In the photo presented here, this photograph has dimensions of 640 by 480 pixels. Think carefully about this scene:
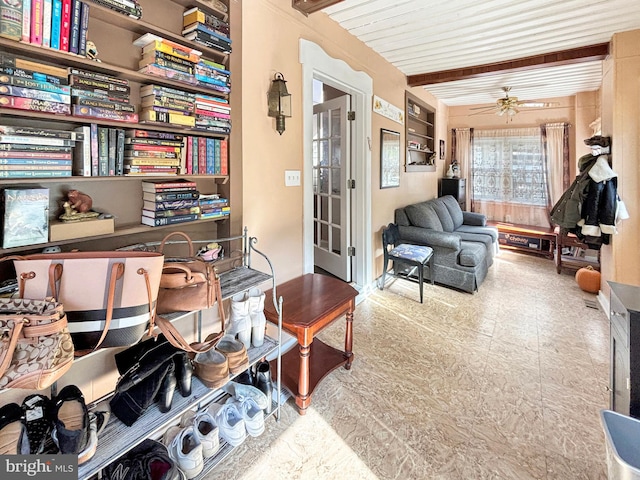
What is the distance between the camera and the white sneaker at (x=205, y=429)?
1.41 m

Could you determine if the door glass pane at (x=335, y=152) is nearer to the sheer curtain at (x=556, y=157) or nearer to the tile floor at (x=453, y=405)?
the tile floor at (x=453, y=405)

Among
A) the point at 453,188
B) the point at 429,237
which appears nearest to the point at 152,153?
the point at 429,237

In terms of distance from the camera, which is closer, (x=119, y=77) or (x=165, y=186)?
(x=119, y=77)

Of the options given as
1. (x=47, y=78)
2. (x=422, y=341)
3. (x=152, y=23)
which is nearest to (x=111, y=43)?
(x=152, y=23)

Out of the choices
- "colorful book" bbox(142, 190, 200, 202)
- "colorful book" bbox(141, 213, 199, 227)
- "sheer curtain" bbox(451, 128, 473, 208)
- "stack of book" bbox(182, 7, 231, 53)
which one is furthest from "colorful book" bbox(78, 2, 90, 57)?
"sheer curtain" bbox(451, 128, 473, 208)

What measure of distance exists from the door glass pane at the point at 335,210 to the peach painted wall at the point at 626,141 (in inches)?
104

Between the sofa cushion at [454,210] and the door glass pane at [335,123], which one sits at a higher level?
the door glass pane at [335,123]

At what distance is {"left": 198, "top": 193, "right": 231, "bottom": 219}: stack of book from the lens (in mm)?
1720

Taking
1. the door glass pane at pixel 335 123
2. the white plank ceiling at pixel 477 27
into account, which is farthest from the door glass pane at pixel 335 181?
the white plank ceiling at pixel 477 27

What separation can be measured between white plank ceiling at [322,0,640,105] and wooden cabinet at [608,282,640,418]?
7.49 ft

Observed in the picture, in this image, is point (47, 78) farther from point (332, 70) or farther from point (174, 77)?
point (332, 70)

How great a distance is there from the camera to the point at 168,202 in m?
1.55

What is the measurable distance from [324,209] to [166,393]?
283 centimetres

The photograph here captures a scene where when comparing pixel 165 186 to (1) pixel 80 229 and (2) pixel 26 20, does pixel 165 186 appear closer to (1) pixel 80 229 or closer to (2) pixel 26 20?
(1) pixel 80 229
